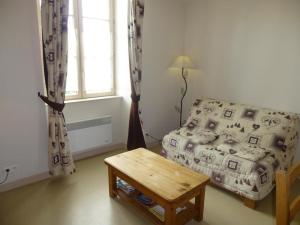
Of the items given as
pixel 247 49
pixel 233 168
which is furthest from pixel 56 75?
pixel 247 49

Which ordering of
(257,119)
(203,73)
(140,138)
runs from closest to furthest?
1. (257,119)
2. (140,138)
3. (203,73)

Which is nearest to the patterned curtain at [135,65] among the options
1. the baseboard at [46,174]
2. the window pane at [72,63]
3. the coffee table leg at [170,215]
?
the baseboard at [46,174]

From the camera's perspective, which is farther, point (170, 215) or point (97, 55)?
point (97, 55)

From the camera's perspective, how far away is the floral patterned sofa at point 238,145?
7.32 feet

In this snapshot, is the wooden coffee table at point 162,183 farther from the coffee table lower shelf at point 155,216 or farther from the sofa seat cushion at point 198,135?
the sofa seat cushion at point 198,135

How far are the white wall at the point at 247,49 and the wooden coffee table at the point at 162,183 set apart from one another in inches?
61.6

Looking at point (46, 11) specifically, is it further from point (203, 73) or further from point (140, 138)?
point (203, 73)

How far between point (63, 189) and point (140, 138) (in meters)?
1.23

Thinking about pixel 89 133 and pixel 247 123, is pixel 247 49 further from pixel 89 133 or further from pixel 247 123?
pixel 89 133

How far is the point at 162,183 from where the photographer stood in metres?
1.92

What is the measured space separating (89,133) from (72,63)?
0.91 meters

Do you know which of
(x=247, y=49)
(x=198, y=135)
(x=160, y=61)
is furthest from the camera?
(x=160, y=61)

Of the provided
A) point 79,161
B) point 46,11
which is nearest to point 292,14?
point 46,11

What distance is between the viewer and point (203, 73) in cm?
357
